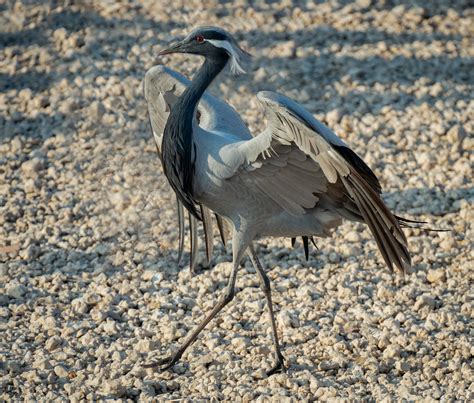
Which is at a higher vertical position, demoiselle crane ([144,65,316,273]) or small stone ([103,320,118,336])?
demoiselle crane ([144,65,316,273])

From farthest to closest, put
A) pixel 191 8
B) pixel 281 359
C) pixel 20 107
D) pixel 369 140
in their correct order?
pixel 191 8 < pixel 20 107 < pixel 369 140 < pixel 281 359

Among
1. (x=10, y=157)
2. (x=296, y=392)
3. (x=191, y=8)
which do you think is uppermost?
(x=191, y=8)

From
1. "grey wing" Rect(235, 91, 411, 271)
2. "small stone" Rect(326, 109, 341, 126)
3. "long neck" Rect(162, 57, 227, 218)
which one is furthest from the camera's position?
"small stone" Rect(326, 109, 341, 126)

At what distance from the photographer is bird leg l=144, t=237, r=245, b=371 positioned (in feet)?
16.1

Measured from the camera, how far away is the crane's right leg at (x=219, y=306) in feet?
16.0

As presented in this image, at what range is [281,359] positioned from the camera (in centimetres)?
491

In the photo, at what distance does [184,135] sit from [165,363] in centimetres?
119

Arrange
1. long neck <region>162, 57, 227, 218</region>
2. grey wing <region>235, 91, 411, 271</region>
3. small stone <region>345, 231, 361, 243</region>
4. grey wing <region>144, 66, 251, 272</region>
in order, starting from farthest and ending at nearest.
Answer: small stone <region>345, 231, 361, 243</region>, grey wing <region>144, 66, 251, 272</region>, long neck <region>162, 57, 227, 218</region>, grey wing <region>235, 91, 411, 271</region>

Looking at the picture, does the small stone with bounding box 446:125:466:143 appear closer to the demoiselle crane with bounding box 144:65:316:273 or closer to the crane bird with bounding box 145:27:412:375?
the demoiselle crane with bounding box 144:65:316:273

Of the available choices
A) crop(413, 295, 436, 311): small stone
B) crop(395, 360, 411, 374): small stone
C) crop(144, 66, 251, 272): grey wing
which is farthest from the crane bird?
crop(413, 295, 436, 311): small stone

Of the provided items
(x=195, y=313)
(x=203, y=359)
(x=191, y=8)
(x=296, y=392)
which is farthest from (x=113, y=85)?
(x=296, y=392)

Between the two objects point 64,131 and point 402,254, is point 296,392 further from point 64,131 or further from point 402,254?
point 64,131

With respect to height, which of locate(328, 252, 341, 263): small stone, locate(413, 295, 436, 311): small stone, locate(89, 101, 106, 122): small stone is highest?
locate(89, 101, 106, 122): small stone

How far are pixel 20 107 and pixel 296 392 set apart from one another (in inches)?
146
